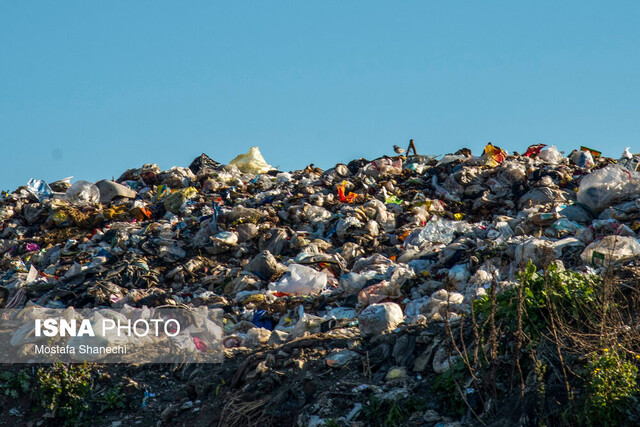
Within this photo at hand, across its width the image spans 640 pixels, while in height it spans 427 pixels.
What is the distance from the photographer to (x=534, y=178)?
941cm

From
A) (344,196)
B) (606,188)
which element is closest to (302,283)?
(344,196)

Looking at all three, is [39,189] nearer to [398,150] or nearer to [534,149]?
[398,150]

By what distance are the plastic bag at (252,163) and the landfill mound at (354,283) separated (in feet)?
0.13

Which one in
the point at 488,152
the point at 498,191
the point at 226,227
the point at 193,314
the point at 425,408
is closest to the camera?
the point at 425,408

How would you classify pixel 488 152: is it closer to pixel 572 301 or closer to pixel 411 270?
pixel 411 270

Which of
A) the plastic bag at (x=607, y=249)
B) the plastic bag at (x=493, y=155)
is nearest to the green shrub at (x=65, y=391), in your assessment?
the plastic bag at (x=607, y=249)

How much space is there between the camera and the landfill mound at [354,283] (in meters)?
4.04

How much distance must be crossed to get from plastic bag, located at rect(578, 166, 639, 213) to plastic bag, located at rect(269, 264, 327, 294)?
3.22 metres

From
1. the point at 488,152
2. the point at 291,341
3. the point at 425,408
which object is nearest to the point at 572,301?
the point at 425,408

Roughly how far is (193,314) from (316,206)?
3335 millimetres

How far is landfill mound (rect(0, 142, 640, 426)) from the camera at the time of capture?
13.2 feet

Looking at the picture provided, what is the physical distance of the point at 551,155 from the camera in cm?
1088

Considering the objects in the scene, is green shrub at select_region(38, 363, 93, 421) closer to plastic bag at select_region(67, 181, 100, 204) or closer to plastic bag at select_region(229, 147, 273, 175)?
plastic bag at select_region(67, 181, 100, 204)

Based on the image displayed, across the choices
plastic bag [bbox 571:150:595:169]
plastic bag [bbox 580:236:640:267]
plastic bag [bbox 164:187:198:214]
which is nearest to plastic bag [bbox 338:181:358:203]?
plastic bag [bbox 164:187:198:214]
